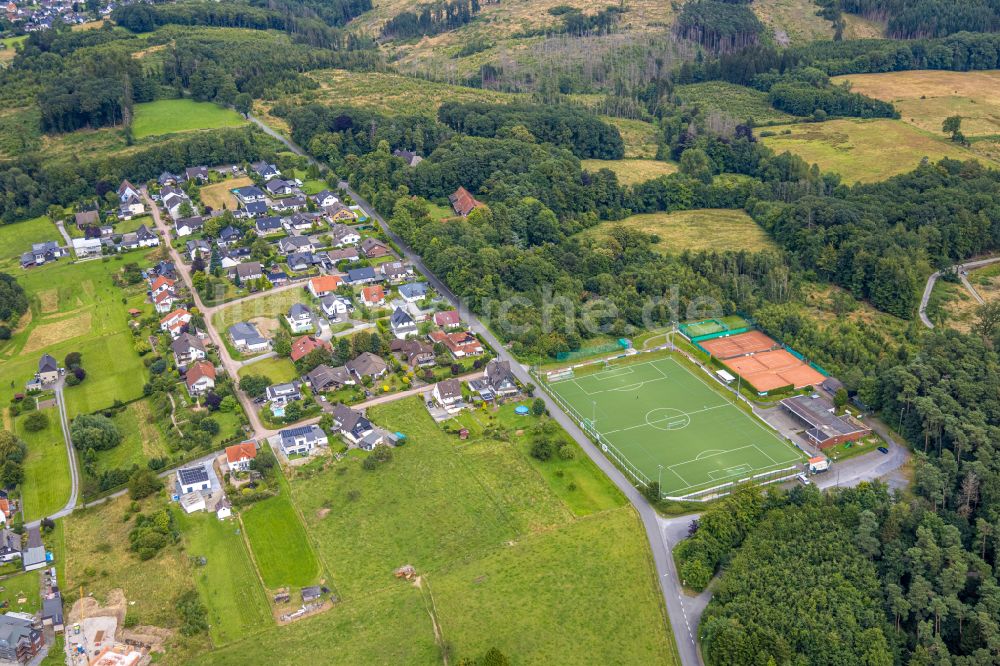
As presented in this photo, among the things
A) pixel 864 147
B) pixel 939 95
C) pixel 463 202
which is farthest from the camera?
pixel 939 95

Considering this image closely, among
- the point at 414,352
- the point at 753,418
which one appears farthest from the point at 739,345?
the point at 414,352

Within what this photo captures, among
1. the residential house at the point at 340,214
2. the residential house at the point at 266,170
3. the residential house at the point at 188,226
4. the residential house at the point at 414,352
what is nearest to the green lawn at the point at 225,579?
the residential house at the point at 414,352

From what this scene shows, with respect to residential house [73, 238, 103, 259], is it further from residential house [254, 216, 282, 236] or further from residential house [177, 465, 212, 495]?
residential house [177, 465, 212, 495]

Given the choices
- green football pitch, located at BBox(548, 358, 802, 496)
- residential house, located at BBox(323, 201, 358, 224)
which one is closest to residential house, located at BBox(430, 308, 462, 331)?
green football pitch, located at BBox(548, 358, 802, 496)

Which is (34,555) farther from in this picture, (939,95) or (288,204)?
(939,95)

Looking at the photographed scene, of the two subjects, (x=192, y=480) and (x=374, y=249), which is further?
(x=374, y=249)

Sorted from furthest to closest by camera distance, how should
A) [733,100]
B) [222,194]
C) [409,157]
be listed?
1. [733,100]
2. [409,157]
3. [222,194]

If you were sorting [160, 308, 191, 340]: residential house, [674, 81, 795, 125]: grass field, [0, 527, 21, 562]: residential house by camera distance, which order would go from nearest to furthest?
1. [0, 527, 21, 562]: residential house
2. [160, 308, 191, 340]: residential house
3. [674, 81, 795, 125]: grass field
